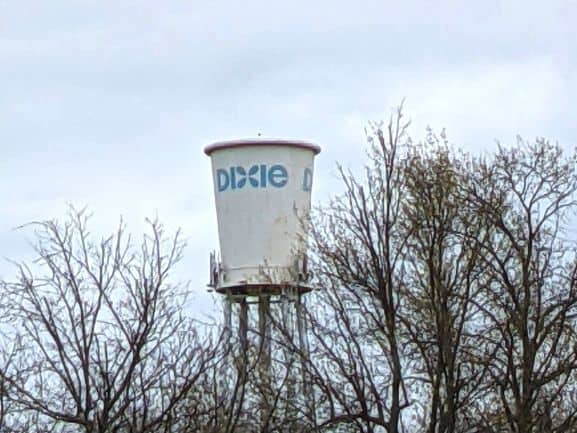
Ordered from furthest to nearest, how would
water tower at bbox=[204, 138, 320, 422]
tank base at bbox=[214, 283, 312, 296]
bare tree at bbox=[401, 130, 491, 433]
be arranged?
water tower at bbox=[204, 138, 320, 422]
tank base at bbox=[214, 283, 312, 296]
bare tree at bbox=[401, 130, 491, 433]

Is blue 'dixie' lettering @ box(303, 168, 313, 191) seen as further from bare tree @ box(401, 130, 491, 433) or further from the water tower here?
bare tree @ box(401, 130, 491, 433)

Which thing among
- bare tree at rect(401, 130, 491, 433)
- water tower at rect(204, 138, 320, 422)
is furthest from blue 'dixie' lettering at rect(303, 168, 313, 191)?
bare tree at rect(401, 130, 491, 433)

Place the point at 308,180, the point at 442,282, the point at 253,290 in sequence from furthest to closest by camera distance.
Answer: the point at 308,180 → the point at 253,290 → the point at 442,282

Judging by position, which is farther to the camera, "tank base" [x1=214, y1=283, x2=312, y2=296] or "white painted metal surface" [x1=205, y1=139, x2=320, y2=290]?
"white painted metal surface" [x1=205, y1=139, x2=320, y2=290]

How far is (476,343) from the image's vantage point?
25562mm

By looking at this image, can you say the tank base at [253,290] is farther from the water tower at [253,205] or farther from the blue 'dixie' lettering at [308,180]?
the blue 'dixie' lettering at [308,180]

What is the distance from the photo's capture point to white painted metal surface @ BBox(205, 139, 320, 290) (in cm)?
3738

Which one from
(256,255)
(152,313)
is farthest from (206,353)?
(256,255)

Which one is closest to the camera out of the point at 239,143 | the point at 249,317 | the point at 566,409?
the point at 566,409

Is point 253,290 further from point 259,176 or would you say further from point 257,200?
point 259,176

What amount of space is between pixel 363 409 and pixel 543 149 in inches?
177

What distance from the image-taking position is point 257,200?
37438 mm

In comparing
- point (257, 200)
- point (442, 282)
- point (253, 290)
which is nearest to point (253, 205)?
point (257, 200)

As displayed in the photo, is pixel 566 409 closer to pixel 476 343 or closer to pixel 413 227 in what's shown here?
pixel 476 343
